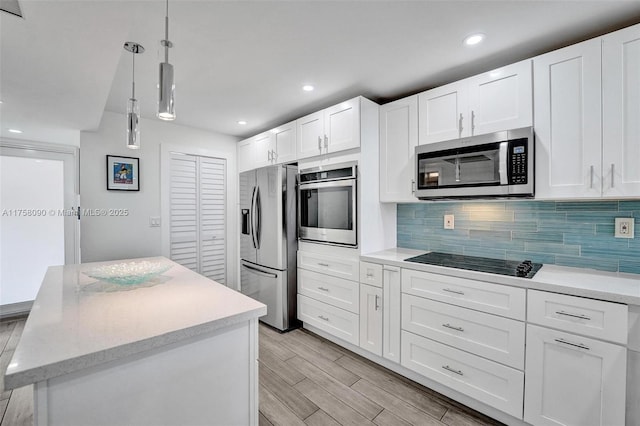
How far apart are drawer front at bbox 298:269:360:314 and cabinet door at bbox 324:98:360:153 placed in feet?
4.06

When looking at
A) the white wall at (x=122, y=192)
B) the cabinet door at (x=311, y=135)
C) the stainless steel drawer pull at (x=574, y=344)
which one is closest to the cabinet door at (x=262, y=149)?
the cabinet door at (x=311, y=135)

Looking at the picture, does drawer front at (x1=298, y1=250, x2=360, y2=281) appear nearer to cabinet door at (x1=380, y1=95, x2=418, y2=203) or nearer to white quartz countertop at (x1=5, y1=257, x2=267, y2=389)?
cabinet door at (x1=380, y1=95, x2=418, y2=203)

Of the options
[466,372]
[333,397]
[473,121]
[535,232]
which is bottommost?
[333,397]

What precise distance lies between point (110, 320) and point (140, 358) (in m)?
0.24

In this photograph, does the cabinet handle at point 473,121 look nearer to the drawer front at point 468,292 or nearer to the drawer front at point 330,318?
the drawer front at point 468,292

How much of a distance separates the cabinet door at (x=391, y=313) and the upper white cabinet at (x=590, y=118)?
3.73 ft

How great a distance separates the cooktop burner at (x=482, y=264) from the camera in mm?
1791

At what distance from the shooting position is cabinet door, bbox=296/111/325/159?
2785 mm

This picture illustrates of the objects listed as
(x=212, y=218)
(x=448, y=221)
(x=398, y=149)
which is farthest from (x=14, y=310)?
(x=448, y=221)

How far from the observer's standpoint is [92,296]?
1.39 metres

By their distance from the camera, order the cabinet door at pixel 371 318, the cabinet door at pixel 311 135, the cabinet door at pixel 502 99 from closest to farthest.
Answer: the cabinet door at pixel 502 99 → the cabinet door at pixel 371 318 → the cabinet door at pixel 311 135

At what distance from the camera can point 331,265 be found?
9.03 feet

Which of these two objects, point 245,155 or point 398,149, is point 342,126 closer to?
point 398,149

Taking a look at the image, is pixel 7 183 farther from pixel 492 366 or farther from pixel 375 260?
pixel 492 366
